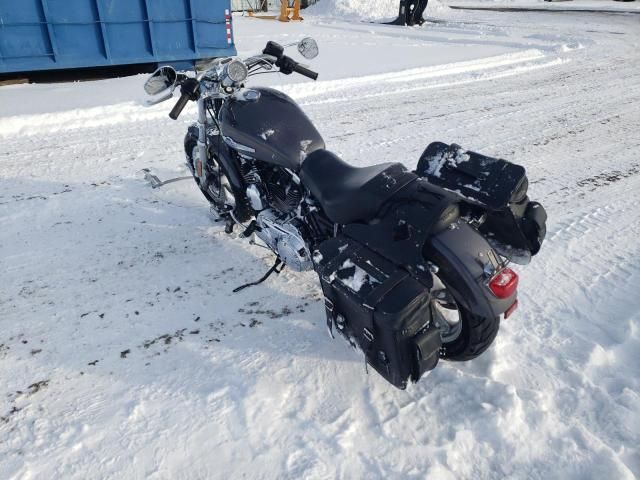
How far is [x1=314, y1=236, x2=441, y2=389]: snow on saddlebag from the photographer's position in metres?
1.73

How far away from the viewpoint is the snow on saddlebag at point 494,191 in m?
2.05

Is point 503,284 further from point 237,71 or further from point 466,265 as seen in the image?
point 237,71

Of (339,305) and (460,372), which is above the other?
(339,305)

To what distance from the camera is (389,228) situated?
1.92m

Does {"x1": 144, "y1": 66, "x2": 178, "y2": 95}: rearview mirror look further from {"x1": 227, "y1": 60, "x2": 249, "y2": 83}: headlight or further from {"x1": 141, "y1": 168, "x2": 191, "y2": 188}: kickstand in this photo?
{"x1": 141, "y1": 168, "x2": 191, "y2": 188}: kickstand

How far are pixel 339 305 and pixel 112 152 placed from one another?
3900 millimetres

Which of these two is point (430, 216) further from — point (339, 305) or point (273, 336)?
point (273, 336)

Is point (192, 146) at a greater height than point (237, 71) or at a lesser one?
lesser

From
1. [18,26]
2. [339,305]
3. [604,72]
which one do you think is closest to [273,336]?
[339,305]

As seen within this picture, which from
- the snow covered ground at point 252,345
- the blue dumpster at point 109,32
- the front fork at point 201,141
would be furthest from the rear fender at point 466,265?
the blue dumpster at point 109,32

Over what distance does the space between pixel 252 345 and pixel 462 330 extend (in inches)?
42.8

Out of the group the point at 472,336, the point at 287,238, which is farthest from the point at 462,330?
the point at 287,238

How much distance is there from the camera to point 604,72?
864 cm

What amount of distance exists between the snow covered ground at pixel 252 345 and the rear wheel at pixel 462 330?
114 millimetres
